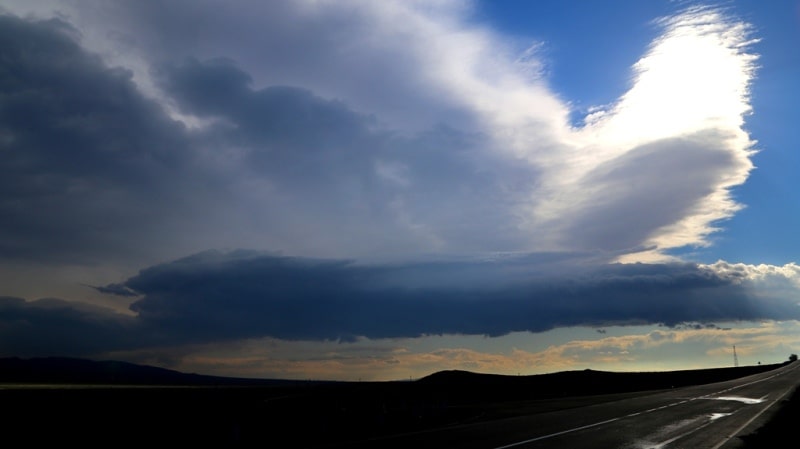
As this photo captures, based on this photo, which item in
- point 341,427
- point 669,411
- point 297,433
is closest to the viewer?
point 297,433

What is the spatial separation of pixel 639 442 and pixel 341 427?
1250cm

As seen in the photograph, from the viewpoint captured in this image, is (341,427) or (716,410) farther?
(716,410)

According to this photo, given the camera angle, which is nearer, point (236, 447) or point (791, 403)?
point (236, 447)

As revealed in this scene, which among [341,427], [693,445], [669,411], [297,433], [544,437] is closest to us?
[693,445]

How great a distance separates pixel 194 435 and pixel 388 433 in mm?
7669

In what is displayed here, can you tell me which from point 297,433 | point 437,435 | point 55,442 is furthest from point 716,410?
point 55,442

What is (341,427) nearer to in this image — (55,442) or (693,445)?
(55,442)

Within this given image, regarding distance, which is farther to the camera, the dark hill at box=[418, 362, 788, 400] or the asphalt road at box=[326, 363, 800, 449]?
the dark hill at box=[418, 362, 788, 400]

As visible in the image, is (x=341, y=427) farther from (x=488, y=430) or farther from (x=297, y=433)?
(x=488, y=430)

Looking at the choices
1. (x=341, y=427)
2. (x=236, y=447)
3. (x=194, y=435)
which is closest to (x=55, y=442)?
(x=194, y=435)

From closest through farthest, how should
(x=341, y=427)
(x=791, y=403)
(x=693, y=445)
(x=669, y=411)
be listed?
(x=693, y=445), (x=341, y=427), (x=669, y=411), (x=791, y=403)

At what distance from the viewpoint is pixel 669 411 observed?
3444cm

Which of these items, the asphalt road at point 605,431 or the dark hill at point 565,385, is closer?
the asphalt road at point 605,431

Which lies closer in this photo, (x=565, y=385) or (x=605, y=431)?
(x=605, y=431)
